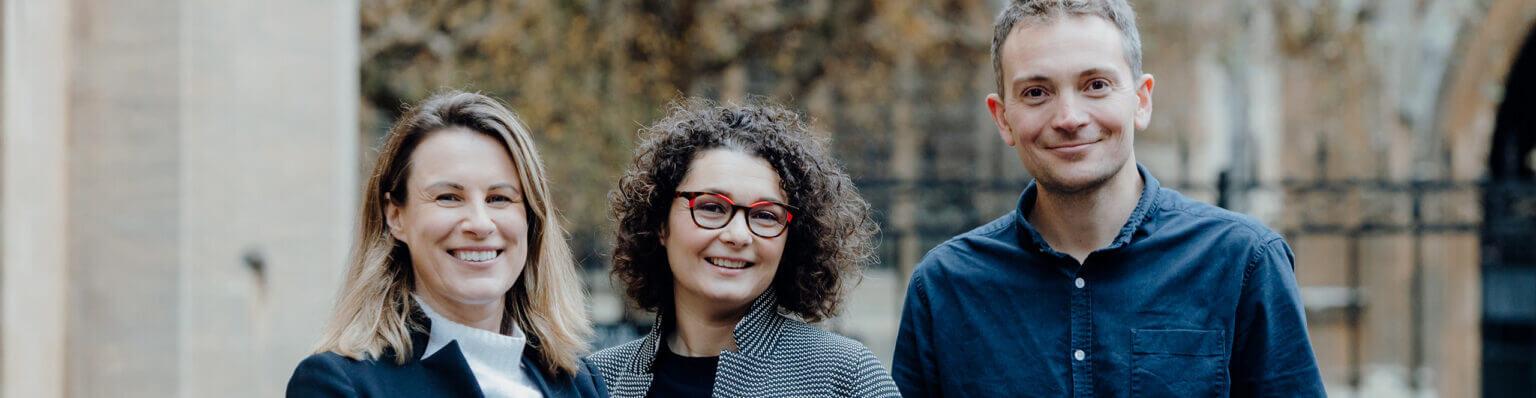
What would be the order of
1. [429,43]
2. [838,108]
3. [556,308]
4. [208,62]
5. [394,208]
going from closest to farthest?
[394,208] → [556,308] → [208,62] → [429,43] → [838,108]

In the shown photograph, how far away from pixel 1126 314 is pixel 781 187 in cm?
67

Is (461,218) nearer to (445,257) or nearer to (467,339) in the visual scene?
(445,257)

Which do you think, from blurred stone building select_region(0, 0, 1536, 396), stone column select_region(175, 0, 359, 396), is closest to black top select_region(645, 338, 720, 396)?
blurred stone building select_region(0, 0, 1536, 396)

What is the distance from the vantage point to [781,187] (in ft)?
7.82

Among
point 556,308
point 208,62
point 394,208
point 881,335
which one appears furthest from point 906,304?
point 881,335

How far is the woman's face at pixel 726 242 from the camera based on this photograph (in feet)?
7.54

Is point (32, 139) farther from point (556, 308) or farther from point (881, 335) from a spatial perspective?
point (881, 335)

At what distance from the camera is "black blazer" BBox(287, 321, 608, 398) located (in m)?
1.90

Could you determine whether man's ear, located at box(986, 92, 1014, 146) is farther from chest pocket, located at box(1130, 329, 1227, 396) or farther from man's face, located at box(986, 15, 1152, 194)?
chest pocket, located at box(1130, 329, 1227, 396)

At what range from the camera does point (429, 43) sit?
29.8 ft

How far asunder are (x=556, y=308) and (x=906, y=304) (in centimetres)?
72

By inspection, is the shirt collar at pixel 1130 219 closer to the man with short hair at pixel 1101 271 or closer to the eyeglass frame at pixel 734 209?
the man with short hair at pixel 1101 271

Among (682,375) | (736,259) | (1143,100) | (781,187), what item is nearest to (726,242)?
(736,259)

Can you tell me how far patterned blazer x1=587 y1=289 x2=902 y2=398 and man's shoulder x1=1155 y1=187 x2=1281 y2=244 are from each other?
2.04 feet
